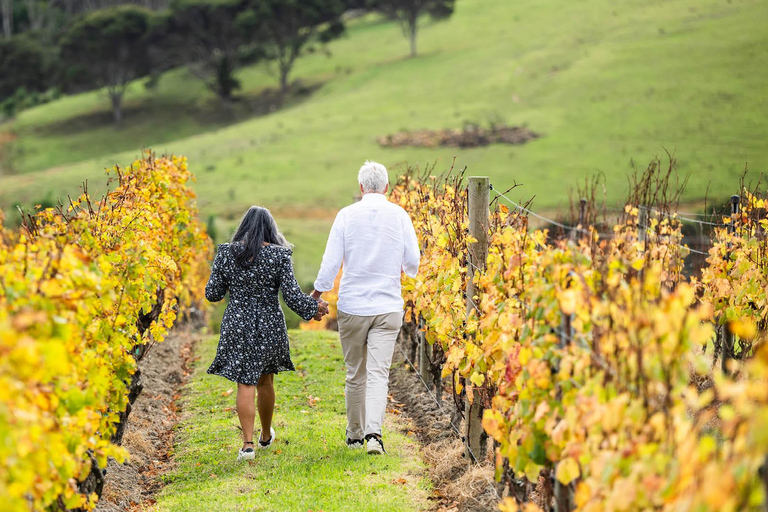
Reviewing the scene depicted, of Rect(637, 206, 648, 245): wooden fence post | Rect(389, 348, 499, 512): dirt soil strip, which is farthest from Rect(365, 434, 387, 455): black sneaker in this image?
Rect(637, 206, 648, 245): wooden fence post

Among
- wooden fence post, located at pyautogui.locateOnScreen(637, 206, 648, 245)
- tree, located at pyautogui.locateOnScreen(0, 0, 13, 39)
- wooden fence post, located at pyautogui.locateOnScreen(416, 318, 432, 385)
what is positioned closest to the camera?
wooden fence post, located at pyautogui.locateOnScreen(637, 206, 648, 245)

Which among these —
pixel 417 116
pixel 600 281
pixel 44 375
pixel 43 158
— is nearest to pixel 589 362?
pixel 600 281

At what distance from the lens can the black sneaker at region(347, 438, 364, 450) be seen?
6.30 m

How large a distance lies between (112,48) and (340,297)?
49.1 meters

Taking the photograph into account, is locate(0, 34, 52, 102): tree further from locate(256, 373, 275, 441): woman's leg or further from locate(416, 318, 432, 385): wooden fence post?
locate(256, 373, 275, 441): woman's leg

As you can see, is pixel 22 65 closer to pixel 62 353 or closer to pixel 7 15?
pixel 7 15

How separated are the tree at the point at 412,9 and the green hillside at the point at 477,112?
1856 mm

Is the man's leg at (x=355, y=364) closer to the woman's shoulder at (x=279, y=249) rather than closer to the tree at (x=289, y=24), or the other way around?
the woman's shoulder at (x=279, y=249)

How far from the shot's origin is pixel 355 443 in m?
6.32

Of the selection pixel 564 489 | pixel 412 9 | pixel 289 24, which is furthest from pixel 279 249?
pixel 412 9

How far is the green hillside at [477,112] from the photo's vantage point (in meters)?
31.9

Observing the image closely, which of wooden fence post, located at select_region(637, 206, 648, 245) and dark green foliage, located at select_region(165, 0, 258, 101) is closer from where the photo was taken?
wooden fence post, located at select_region(637, 206, 648, 245)

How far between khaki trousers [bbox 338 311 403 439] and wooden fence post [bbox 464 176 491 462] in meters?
0.62

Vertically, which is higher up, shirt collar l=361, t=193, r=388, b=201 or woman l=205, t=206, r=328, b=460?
Result: shirt collar l=361, t=193, r=388, b=201
